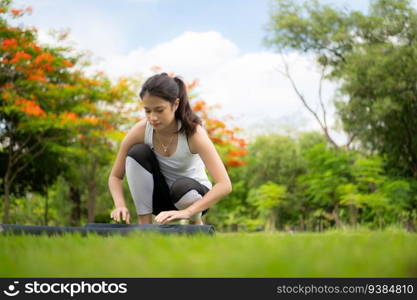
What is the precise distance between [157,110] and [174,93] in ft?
0.69

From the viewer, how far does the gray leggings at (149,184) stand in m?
4.56

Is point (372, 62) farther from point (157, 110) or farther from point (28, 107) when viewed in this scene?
point (157, 110)

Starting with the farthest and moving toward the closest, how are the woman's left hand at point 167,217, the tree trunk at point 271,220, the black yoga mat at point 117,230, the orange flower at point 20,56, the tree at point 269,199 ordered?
the tree trunk at point 271,220
the tree at point 269,199
the orange flower at point 20,56
the woman's left hand at point 167,217
the black yoga mat at point 117,230

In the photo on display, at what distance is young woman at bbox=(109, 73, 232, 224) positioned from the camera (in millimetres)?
4133

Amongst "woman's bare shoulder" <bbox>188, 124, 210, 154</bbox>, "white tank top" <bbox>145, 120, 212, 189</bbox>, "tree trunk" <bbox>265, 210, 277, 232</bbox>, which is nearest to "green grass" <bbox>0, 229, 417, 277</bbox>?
"woman's bare shoulder" <bbox>188, 124, 210, 154</bbox>

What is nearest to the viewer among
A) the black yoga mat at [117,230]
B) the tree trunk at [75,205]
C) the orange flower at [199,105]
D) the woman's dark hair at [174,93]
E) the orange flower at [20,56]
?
the black yoga mat at [117,230]

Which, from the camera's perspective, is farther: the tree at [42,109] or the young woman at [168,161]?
the tree at [42,109]

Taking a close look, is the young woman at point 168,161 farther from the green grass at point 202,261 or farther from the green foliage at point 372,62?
the green foliage at point 372,62

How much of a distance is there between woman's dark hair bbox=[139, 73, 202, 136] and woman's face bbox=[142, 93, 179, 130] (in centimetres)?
3

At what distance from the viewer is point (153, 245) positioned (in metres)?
2.33

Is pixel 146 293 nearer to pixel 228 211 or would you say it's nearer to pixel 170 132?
pixel 170 132

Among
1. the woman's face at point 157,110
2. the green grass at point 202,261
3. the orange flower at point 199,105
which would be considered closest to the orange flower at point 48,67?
the orange flower at point 199,105

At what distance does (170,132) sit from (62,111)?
17552 mm

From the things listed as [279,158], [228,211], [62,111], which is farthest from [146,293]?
[228,211]
